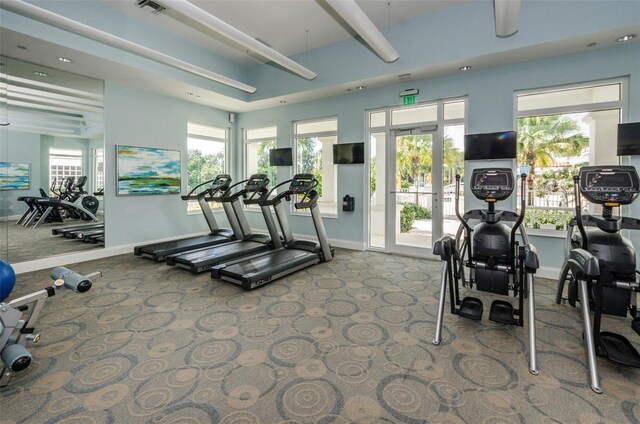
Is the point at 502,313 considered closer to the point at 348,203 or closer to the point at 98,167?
the point at 348,203

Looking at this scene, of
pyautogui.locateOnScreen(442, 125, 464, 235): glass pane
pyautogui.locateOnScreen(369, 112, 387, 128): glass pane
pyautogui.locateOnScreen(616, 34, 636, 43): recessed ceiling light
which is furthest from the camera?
pyautogui.locateOnScreen(369, 112, 387, 128): glass pane

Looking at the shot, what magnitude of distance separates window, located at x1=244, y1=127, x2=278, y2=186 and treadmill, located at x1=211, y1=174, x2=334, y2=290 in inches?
95.9

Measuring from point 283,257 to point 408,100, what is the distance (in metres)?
3.69

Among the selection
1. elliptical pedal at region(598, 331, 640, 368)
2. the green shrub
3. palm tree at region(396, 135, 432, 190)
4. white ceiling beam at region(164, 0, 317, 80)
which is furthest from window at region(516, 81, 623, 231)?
white ceiling beam at region(164, 0, 317, 80)

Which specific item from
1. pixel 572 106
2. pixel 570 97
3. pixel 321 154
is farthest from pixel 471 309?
pixel 321 154

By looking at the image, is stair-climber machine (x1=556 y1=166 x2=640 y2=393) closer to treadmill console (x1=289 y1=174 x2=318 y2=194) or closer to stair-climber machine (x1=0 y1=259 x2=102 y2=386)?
treadmill console (x1=289 y1=174 x2=318 y2=194)

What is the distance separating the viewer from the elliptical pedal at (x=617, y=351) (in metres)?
2.15

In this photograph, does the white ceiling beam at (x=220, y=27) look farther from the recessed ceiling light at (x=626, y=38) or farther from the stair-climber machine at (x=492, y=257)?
the recessed ceiling light at (x=626, y=38)

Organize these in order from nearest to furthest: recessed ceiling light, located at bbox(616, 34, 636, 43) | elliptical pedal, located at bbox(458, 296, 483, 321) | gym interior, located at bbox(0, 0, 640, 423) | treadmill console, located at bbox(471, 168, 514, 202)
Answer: gym interior, located at bbox(0, 0, 640, 423) < elliptical pedal, located at bbox(458, 296, 483, 321) < treadmill console, located at bbox(471, 168, 514, 202) < recessed ceiling light, located at bbox(616, 34, 636, 43)

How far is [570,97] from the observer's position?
4.48 m

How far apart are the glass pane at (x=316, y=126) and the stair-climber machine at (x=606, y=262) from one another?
→ 470 cm

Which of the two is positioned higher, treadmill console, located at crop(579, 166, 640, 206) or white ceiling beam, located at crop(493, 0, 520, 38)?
white ceiling beam, located at crop(493, 0, 520, 38)

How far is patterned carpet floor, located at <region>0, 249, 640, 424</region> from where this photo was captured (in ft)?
6.08

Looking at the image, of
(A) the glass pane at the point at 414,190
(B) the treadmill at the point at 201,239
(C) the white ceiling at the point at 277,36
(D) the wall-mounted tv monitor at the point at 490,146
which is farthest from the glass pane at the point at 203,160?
(D) the wall-mounted tv monitor at the point at 490,146
